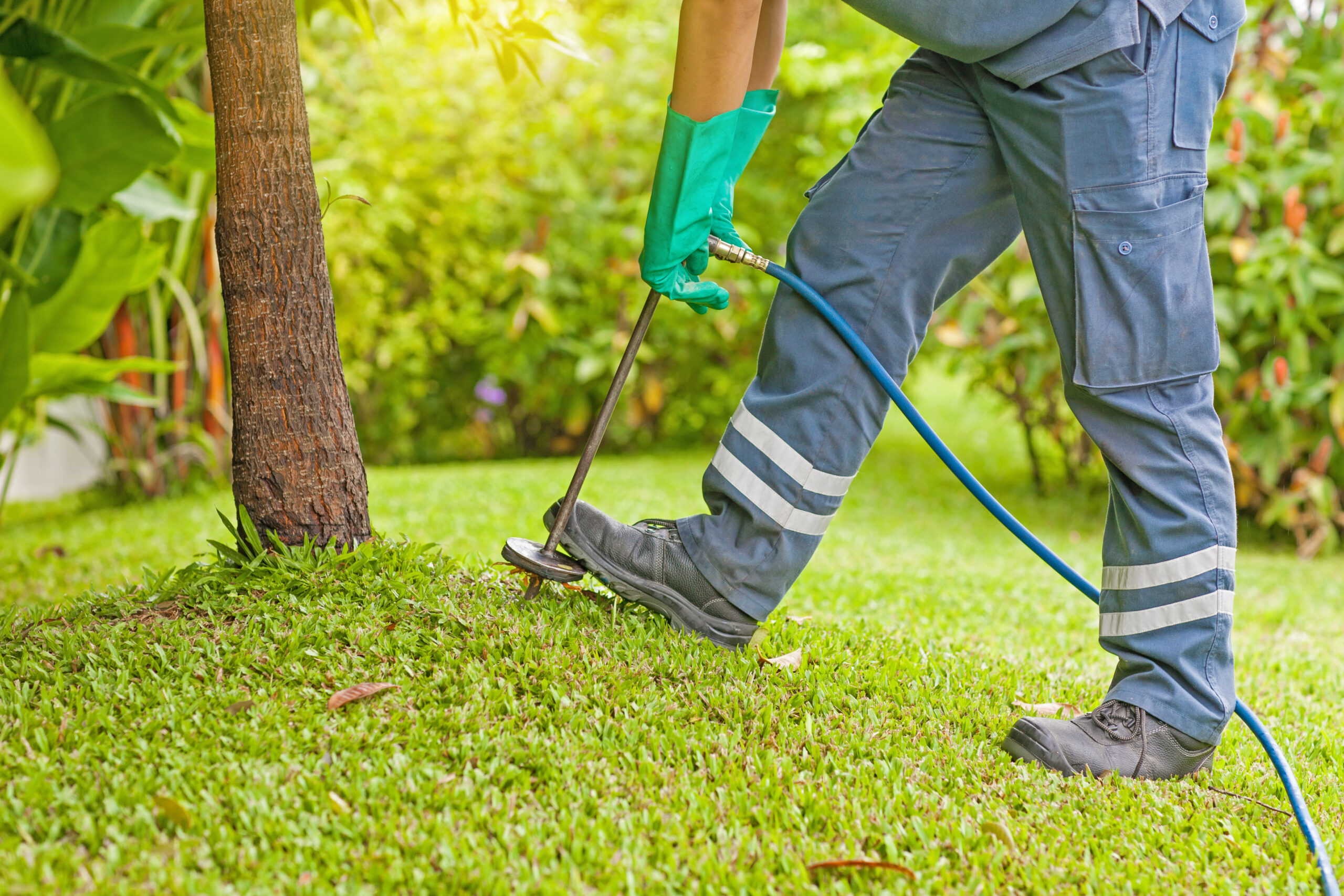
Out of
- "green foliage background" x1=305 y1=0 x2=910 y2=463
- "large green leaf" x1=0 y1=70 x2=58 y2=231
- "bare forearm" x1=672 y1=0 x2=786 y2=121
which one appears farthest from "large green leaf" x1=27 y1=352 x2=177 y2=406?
"large green leaf" x1=0 y1=70 x2=58 y2=231

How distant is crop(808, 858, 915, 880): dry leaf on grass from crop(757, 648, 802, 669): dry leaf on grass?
1.74ft

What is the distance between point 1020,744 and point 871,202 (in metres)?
0.96

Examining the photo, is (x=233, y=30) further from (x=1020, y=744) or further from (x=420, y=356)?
(x=420, y=356)

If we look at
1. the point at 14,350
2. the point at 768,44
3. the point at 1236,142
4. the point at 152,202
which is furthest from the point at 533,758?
the point at 1236,142

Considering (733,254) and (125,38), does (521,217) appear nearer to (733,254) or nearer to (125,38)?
(125,38)

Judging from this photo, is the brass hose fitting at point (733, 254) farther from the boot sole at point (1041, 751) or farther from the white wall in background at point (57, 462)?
the white wall in background at point (57, 462)

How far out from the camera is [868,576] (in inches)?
127

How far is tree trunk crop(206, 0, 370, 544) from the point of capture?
72.4 inches

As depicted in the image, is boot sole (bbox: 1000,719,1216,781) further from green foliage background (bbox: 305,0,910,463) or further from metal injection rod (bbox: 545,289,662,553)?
green foliage background (bbox: 305,0,910,463)

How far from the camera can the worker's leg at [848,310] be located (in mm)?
1762

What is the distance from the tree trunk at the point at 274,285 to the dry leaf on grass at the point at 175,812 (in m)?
0.71

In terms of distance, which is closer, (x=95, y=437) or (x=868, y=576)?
(x=868, y=576)

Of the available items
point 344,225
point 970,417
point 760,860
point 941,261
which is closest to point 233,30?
point 941,261

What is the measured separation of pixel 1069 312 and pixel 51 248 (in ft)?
9.80
